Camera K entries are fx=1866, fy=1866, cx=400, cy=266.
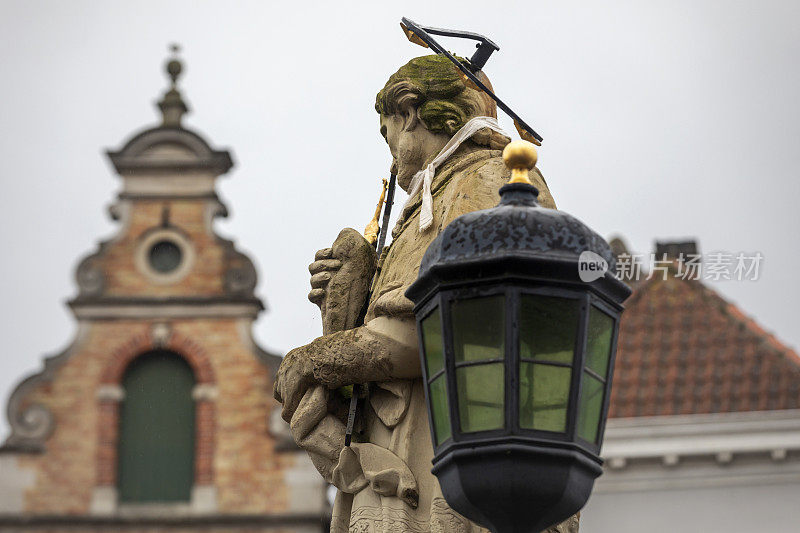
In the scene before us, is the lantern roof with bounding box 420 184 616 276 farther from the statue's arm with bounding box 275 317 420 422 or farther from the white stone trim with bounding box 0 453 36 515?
the white stone trim with bounding box 0 453 36 515

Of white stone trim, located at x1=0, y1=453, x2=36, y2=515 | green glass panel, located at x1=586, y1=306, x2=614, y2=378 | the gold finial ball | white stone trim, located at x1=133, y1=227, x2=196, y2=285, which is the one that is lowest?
green glass panel, located at x1=586, y1=306, x2=614, y2=378

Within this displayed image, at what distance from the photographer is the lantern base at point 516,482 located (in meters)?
4.41

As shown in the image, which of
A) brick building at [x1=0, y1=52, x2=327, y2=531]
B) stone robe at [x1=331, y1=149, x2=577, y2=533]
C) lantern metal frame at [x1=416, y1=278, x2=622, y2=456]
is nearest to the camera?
lantern metal frame at [x1=416, y1=278, x2=622, y2=456]

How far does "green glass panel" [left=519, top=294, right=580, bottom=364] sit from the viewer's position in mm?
4449

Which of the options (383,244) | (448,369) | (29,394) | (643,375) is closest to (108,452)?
(29,394)

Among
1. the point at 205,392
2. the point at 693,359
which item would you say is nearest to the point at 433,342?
the point at 693,359

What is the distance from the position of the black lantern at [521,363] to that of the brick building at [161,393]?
780 inches

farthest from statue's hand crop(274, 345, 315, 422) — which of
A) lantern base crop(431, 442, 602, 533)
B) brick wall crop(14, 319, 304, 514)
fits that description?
brick wall crop(14, 319, 304, 514)

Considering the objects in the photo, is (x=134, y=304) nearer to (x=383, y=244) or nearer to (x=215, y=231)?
(x=215, y=231)

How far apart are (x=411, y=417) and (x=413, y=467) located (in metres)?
0.16

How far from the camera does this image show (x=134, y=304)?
25078 millimetres

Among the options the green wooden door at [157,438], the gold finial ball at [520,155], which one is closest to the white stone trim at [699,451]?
the green wooden door at [157,438]

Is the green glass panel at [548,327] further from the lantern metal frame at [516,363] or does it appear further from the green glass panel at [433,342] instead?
the green glass panel at [433,342]

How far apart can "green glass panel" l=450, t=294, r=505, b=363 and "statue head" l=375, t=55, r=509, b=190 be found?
5.10 ft
